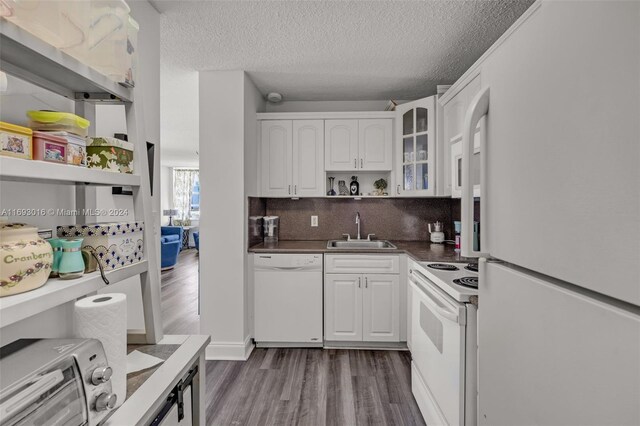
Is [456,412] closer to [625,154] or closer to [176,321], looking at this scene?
[625,154]

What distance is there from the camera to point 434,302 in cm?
175

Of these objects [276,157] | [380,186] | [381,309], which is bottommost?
[381,309]

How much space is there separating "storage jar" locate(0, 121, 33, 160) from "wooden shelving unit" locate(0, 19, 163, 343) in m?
0.03

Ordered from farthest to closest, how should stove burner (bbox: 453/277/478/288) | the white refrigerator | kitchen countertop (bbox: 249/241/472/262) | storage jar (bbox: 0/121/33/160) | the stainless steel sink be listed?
the stainless steel sink < kitchen countertop (bbox: 249/241/472/262) < stove burner (bbox: 453/277/478/288) < storage jar (bbox: 0/121/33/160) < the white refrigerator

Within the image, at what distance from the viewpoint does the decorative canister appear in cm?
63

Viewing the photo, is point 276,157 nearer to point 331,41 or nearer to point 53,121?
point 331,41

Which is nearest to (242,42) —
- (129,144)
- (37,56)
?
(129,144)

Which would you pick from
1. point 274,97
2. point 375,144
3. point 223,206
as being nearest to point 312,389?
point 223,206

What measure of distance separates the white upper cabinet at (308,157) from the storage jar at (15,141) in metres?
2.59

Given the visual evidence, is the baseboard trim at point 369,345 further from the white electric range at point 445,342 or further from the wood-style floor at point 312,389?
the white electric range at point 445,342

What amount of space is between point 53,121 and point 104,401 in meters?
0.68

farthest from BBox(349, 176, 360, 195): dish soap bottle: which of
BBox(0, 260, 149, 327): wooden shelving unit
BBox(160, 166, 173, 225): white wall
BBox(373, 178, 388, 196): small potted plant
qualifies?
BBox(160, 166, 173, 225): white wall

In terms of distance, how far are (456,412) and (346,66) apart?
99.8 inches

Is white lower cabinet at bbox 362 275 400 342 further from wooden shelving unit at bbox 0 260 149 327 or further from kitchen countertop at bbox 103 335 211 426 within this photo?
wooden shelving unit at bbox 0 260 149 327
